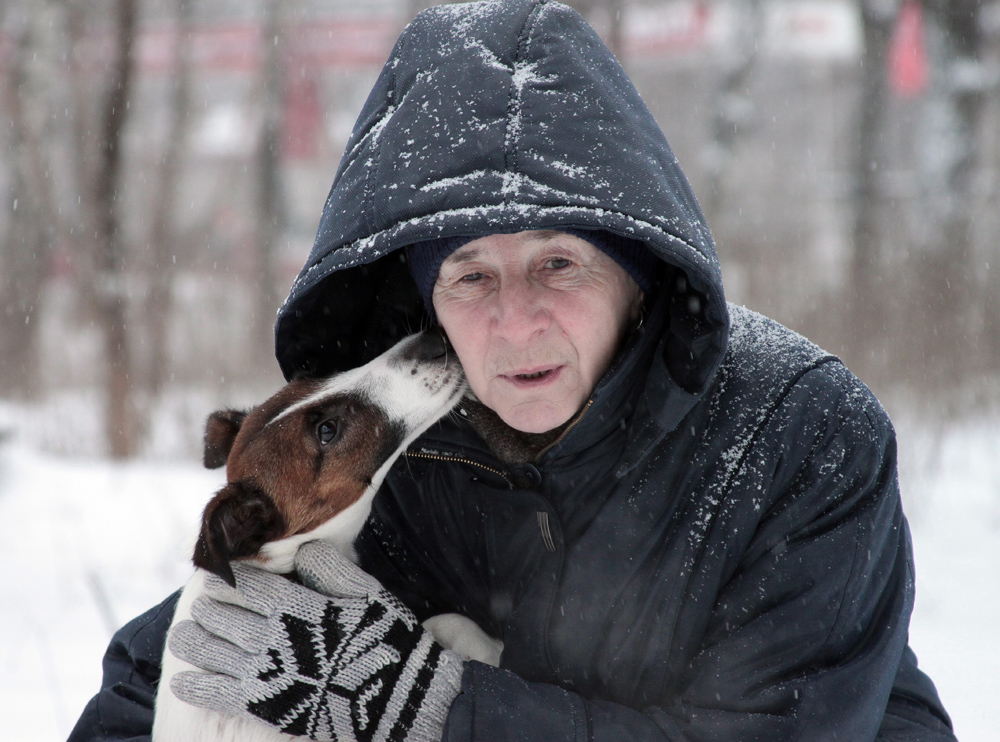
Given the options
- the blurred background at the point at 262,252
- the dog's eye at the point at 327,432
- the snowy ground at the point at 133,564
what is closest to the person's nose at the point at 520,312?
the dog's eye at the point at 327,432

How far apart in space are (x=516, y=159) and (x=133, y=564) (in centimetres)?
482

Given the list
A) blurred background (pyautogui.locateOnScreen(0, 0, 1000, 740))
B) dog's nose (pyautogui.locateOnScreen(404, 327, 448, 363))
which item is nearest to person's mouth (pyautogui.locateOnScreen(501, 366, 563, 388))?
dog's nose (pyautogui.locateOnScreen(404, 327, 448, 363))

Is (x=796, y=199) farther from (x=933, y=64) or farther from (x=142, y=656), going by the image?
(x=142, y=656)

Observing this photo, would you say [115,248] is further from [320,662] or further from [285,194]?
[320,662]

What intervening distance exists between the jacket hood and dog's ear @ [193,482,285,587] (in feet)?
2.11

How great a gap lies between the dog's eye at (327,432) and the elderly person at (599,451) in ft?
1.39

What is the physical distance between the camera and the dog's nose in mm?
2660

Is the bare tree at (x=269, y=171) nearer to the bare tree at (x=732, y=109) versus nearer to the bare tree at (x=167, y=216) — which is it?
the bare tree at (x=167, y=216)

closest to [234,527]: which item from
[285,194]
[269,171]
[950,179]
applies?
[950,179]

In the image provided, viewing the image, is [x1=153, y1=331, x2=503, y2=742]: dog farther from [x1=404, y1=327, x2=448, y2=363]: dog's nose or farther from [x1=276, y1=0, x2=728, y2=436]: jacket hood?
[x1=276, y1=0, x2=728, y2=436]: jacket hood

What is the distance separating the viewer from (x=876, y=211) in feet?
33.4

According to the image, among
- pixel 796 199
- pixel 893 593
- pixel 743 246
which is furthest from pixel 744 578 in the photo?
pixel 796 199

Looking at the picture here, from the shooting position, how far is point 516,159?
1.95 m

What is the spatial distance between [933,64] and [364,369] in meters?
10.2
